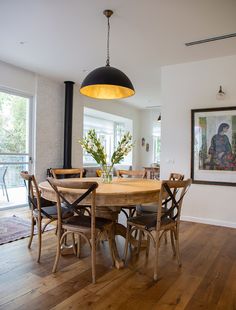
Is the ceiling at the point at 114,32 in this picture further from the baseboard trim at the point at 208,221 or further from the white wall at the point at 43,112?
the baseboard trim at the point at 208,221

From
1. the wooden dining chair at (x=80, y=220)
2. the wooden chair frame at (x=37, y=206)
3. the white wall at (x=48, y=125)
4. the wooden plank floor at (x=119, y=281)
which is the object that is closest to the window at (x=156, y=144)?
the white wall at (x=48, y=125)

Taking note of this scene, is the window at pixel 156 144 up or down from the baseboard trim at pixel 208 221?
up

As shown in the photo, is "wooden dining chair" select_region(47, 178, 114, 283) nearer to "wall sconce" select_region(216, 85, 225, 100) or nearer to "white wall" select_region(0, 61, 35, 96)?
"wall sconce" select_region(216, 85, 225, 100)

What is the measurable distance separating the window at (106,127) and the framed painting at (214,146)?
389cm

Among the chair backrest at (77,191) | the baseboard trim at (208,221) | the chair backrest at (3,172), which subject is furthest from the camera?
the chair backrest at (3,172)

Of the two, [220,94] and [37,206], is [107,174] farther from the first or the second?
[220,94]

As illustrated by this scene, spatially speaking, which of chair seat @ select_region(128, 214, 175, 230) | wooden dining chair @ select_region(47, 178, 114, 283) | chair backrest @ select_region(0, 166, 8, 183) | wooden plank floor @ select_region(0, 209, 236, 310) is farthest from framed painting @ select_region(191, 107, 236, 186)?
chair backrest @ select_region(0, 166, 8, 183)

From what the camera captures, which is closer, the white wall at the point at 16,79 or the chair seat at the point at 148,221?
the chair seat at the point at 148,221

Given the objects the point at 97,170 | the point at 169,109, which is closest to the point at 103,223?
the point at 169,109

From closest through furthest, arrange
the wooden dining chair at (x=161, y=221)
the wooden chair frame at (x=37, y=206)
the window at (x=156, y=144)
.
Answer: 1. the wooden dining chair at (x=161, y=221)
2. the wooden chair frame at (x=37, y=206)
3. the window at (x=156, y=144)

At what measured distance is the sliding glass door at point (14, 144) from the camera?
484cm

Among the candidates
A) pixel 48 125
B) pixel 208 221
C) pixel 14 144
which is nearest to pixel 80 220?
pixel 208 221

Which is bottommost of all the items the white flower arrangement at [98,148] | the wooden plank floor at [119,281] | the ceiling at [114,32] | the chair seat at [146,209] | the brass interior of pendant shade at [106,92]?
the wooden plank floor at [119,281]

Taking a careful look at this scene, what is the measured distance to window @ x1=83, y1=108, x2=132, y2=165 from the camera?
8.09 meters
